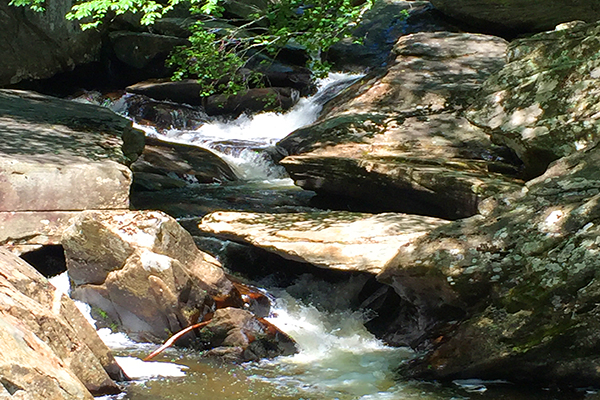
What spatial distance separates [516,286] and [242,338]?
208 centimetres

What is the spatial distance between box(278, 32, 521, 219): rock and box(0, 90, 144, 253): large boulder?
2.15 meters

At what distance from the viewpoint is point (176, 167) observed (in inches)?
407

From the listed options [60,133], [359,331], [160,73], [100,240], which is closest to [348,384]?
[359,331]

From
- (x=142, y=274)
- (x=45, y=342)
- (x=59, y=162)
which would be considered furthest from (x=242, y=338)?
(x=59, y=162)

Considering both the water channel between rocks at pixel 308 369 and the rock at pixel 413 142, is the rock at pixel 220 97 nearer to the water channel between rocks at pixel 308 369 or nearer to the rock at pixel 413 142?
the rock at pixel 413 142

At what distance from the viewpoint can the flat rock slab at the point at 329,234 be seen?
511 cm

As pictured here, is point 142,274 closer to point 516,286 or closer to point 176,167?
point 516,286

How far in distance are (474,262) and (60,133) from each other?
17.8 ft

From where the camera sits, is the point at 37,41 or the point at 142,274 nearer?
the point at 142,274

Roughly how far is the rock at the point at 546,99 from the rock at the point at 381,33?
8.90 m

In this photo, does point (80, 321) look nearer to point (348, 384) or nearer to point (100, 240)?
point (100, 240)

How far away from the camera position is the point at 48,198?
6.17 meters

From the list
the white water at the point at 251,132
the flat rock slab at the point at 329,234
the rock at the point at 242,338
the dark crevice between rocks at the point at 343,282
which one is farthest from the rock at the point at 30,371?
the white water at the point at 251,132

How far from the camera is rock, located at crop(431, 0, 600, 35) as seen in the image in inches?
518
